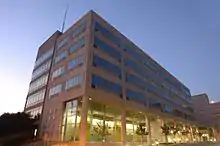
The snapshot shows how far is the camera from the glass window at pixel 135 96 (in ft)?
132

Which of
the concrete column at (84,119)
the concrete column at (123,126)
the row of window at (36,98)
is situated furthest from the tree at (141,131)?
the row of window at (36,98)

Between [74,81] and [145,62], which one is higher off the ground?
[145,62]

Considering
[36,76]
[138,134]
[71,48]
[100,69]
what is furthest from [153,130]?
[36,76]

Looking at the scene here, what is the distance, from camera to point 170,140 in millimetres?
56562

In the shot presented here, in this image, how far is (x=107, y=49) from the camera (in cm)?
3759

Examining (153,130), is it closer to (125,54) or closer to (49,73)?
(125,54)

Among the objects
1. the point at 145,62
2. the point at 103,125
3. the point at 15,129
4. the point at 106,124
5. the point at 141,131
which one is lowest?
the point at 141,131

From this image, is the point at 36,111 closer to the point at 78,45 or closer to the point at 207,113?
the point at 78,45

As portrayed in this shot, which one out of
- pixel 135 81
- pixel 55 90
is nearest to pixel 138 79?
pixel 135 81

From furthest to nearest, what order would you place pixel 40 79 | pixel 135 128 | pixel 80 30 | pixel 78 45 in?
pixel 40 79, pixel 135 128, pixel 80 30, pixel 78 45

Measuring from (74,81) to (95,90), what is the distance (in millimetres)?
4537

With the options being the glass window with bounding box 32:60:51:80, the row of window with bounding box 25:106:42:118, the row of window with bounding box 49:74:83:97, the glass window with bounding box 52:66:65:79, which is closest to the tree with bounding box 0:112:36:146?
the row of window with bounding box 25:106:42:118

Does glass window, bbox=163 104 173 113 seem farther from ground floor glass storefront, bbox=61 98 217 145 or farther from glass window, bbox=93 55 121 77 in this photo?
glass window, bbox=93 55 121 77

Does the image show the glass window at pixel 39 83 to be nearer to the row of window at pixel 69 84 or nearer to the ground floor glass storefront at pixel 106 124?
the row of window at pixel 69 84
